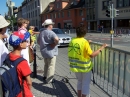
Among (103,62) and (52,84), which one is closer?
(103,62)

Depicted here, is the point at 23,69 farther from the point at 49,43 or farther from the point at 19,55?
the point at 49,43

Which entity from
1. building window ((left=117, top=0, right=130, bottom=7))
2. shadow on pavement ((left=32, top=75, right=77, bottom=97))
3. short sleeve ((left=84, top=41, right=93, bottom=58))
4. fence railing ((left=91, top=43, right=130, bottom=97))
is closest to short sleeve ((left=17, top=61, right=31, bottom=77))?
short sleeve ((left=84, top=41, right=93, bottom=58))

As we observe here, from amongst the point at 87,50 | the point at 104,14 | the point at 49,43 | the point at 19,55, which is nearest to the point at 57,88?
the point at 49,43

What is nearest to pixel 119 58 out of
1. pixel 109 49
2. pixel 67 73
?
pixel 109 49

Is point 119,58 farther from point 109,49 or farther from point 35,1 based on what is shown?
point 35,1

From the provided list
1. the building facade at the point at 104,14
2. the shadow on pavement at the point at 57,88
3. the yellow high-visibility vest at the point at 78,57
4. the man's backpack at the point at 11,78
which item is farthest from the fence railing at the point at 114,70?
the building facade at the point at 104,14

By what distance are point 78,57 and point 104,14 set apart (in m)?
38.2

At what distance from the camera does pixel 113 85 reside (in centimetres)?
424

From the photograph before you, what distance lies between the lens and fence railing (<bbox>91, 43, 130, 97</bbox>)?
3.70m

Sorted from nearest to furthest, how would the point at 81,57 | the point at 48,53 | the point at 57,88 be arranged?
1. the point at 81,57
2. the point at 57,88
3. the point at 48,53

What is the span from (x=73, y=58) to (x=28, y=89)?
1496 millimetres

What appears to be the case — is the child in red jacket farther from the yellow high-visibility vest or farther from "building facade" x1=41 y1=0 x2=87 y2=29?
"building facade" x1=41 y1=0 x2=87 y2=29

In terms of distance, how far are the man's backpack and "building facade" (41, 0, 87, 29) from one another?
45.4 metres

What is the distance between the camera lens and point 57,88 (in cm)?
524
